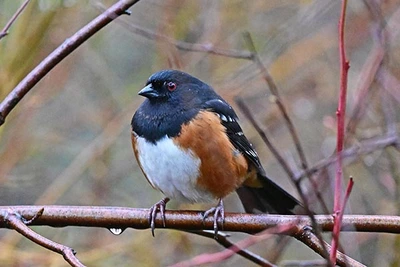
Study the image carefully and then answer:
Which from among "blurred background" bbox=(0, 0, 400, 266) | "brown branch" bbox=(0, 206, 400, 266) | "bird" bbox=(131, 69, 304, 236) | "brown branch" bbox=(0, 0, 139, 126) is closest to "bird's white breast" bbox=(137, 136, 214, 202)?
"bird" bbox=(131, 69, 304, 236)

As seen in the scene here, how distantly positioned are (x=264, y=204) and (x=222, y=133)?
0.50 metres

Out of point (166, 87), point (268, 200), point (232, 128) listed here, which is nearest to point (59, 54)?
point (166, 87)

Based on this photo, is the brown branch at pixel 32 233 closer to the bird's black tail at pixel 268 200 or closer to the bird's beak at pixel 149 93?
the bird's beak at pixel 149 93

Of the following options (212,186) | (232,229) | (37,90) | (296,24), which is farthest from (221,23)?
(232,229)

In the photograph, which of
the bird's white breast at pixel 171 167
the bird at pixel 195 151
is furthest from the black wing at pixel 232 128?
the bird's white breast at pixel 171 167

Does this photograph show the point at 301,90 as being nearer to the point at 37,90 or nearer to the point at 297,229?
the point at 37,90

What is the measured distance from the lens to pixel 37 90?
516cm

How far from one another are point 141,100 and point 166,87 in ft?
4.98

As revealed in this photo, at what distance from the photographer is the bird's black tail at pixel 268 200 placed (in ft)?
11.9

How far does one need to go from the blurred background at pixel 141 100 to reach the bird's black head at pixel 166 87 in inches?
20.9

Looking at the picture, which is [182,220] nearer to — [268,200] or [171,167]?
[171,167]

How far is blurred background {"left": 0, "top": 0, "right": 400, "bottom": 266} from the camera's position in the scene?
15.0 feet

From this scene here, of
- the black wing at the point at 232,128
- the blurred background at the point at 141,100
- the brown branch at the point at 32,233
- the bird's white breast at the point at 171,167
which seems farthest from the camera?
the blurred background at the point at 141,100

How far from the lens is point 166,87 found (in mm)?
3672
